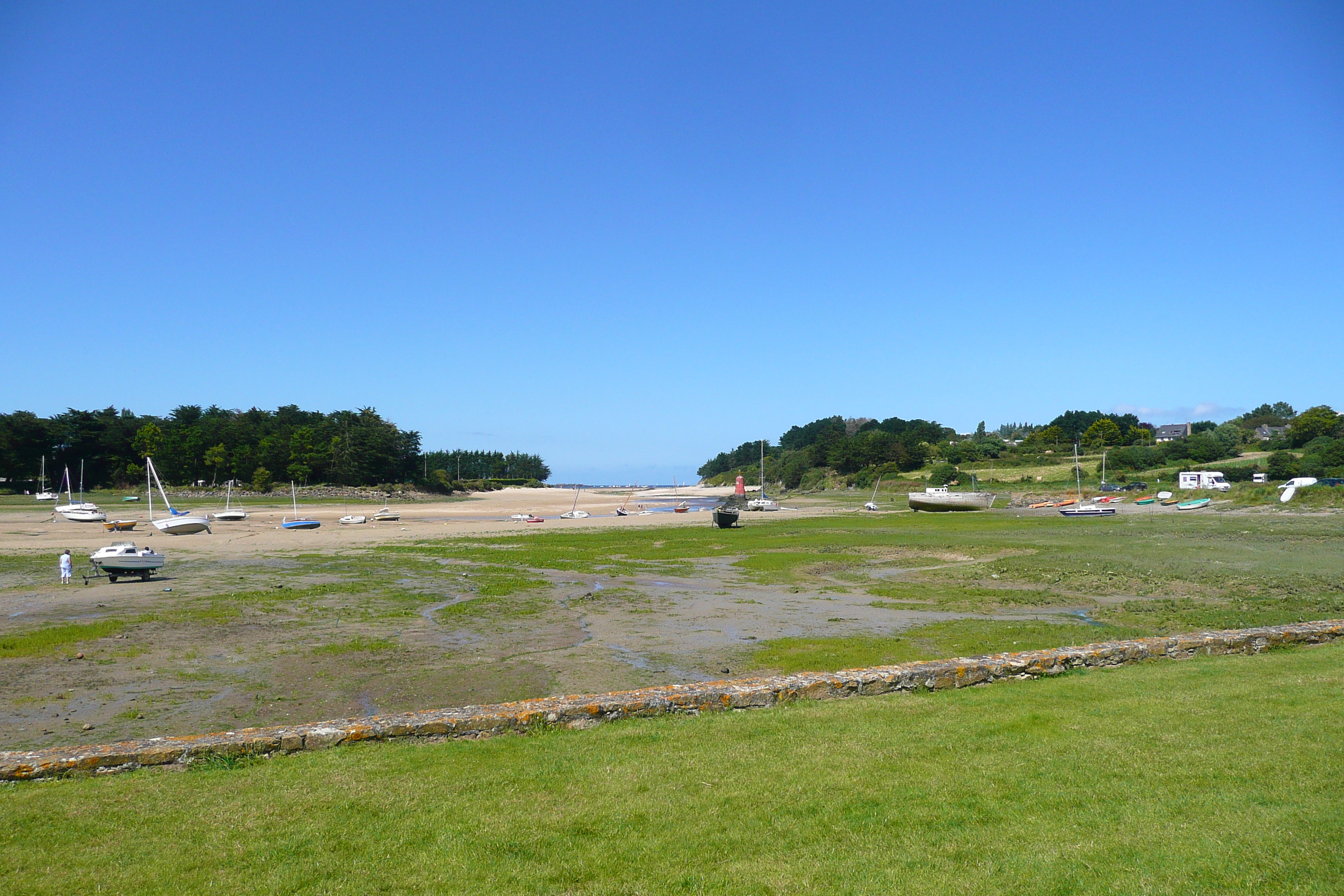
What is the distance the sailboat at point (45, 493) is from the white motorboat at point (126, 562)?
242ft

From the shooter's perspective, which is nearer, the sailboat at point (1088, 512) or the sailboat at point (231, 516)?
the sailboat at point (1088, 512)

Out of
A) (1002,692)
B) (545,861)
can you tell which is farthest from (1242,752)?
(545,861)

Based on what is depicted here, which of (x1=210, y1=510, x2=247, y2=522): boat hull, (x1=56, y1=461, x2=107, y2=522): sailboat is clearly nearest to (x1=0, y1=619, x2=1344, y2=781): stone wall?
(x1=210, y1=510, x2=247, y2=522): boat hull

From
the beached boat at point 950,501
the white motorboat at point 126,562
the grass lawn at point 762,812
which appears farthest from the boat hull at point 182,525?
the beached boat at point 950,501

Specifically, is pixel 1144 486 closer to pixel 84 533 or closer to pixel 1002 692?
pixel 1002 692

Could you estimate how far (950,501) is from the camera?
262ft

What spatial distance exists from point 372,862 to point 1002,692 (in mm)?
8298

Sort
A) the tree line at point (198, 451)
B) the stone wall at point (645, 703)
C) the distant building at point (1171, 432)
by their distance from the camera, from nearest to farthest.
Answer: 1. the stone wall at point (645, 703)
2. the tree line at point (198, 451)
3. the distant building at point (1171, 432)

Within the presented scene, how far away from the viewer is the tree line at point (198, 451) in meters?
116

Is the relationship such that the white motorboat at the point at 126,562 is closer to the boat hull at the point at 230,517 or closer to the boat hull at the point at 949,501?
the boat hull at the point at 230,517

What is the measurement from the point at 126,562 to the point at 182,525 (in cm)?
2794

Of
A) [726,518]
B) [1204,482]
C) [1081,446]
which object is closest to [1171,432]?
[1081,446]

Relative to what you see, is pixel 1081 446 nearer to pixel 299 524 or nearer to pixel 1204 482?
pixel 1204 482

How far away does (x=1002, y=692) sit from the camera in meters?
10.9
